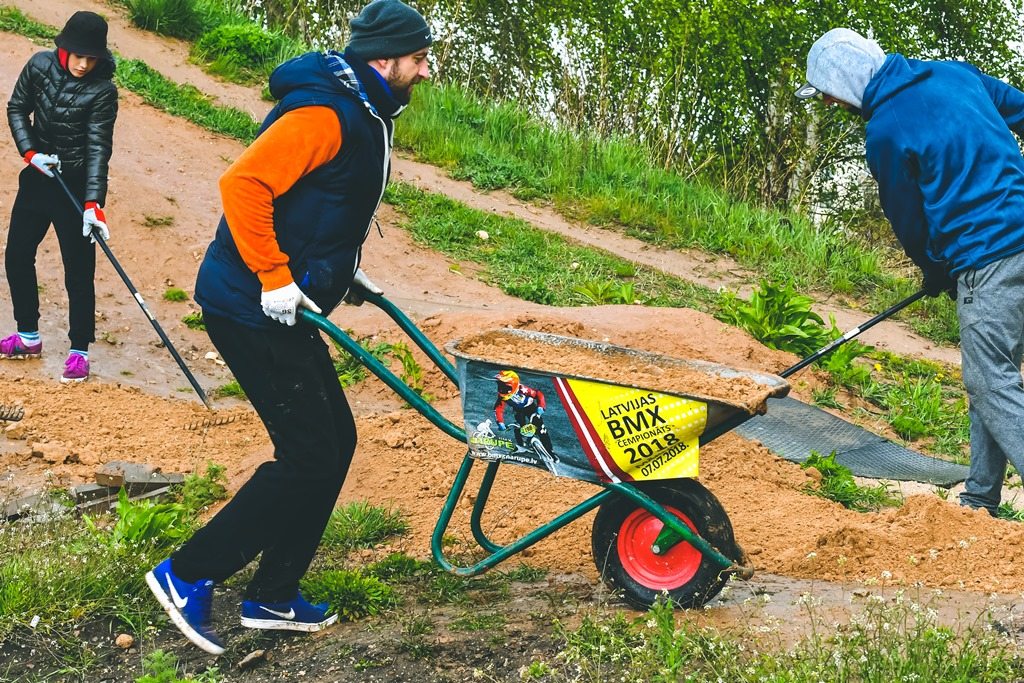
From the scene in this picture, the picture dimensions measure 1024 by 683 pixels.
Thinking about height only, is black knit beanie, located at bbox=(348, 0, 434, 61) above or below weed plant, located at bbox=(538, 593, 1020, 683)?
above

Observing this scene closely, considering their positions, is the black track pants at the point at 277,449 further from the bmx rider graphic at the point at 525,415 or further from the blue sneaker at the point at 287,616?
the bmx rider graphic at the point at 525,415

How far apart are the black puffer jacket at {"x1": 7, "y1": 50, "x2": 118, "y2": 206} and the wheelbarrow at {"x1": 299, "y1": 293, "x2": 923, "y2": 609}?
11.9 feet

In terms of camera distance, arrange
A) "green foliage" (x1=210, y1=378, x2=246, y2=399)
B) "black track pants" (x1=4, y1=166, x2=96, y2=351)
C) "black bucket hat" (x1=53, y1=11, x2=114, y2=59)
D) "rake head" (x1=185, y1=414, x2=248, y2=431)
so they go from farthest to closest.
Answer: "green foliage" (x1=210, y1=378, x2=246, y2=399) < "black track pants" (x1=4, y1=166, x2=96, y2=351) < "black bucket hat" (x1=53, y1=11, x2=114, y2=59) < "rake head" (x1=185, y1=414, x2=248, y2=431)

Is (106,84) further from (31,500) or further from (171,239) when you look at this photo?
(31,500)

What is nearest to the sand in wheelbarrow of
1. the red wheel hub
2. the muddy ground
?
the red wheel hub

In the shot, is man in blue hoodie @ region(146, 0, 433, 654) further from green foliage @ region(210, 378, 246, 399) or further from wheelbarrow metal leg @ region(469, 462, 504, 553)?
green foliage @ region(210, 378, 246, 399)

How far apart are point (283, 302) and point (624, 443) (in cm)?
109

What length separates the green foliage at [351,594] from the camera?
3.61 metres

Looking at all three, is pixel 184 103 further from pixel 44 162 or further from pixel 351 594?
pixel 351 594

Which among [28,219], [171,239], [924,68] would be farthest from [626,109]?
[924,68]

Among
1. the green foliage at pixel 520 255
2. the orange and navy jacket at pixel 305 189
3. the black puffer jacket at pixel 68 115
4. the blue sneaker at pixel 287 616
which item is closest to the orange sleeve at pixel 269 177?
the orange and navy jacket at pixel 305 189

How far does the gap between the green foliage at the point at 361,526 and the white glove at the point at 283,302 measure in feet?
4.57

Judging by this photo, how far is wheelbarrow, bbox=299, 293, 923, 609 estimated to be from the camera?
3.15 m

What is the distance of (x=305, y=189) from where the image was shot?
3.14 m
